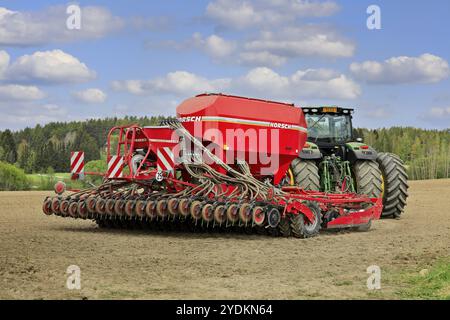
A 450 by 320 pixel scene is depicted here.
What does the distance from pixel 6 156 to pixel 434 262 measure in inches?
1862

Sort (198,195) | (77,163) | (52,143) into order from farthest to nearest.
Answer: (52,143)
(77,163)
(198,195)

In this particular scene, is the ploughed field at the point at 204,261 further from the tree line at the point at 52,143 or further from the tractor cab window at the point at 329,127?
the tree line at the point at 52,143

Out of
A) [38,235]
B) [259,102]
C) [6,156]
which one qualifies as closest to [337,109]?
[259,102]

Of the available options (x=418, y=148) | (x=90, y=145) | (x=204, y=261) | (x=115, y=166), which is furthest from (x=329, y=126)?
(x=418, y=148)

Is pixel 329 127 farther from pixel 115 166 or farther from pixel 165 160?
pixel 115 166

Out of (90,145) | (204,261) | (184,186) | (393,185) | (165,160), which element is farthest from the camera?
(90,145)

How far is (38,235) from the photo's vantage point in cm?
1149

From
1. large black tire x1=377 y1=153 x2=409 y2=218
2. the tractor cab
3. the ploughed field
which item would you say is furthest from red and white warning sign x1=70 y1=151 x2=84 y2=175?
large black tire x1=377 y1=153 x2=409 y2=218

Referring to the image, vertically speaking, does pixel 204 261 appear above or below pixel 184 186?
below

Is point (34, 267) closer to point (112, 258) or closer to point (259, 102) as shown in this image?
point (112, 258)

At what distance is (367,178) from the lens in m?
14.7

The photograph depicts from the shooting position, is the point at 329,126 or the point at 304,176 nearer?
the point at 304,176

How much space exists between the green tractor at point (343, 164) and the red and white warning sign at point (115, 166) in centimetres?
361

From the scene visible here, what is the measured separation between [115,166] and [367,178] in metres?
5.49
